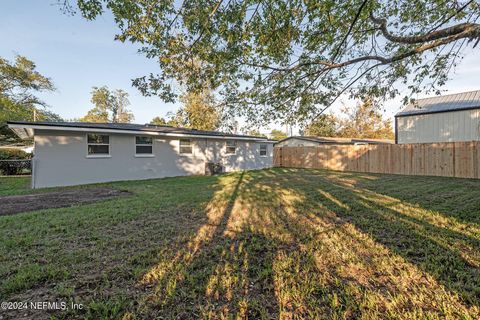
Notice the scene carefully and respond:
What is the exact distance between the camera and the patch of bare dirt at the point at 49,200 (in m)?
5.68

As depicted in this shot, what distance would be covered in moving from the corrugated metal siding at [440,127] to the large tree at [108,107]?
43.0m

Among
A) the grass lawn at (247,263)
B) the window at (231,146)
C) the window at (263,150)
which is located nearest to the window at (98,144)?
the grass lawn at (247,263)

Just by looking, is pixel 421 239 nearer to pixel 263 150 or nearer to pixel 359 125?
pixel 263 150

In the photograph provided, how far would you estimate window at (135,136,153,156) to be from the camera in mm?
11961

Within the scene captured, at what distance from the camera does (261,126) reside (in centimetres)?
791

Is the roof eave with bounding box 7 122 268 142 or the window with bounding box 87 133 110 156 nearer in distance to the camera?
the roof eave with bounding box 7 122 268 142

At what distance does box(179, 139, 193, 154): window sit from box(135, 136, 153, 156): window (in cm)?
188

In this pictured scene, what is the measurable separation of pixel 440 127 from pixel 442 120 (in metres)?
0.47

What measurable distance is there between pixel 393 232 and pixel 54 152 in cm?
1193

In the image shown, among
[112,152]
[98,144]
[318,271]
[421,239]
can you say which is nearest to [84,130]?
[98,144]

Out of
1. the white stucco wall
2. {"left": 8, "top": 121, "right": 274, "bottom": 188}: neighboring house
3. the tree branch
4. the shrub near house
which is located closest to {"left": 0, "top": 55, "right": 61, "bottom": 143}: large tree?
the shrub near house

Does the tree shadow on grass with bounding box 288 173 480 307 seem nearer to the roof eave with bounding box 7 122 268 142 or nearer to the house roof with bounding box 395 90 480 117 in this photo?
the roof eave with bounding box 7 122 268 142

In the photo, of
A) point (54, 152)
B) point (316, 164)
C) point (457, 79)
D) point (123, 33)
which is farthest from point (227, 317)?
point (316, 164)

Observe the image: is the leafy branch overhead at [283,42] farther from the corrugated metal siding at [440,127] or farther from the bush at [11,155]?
the bush at [11,155]
